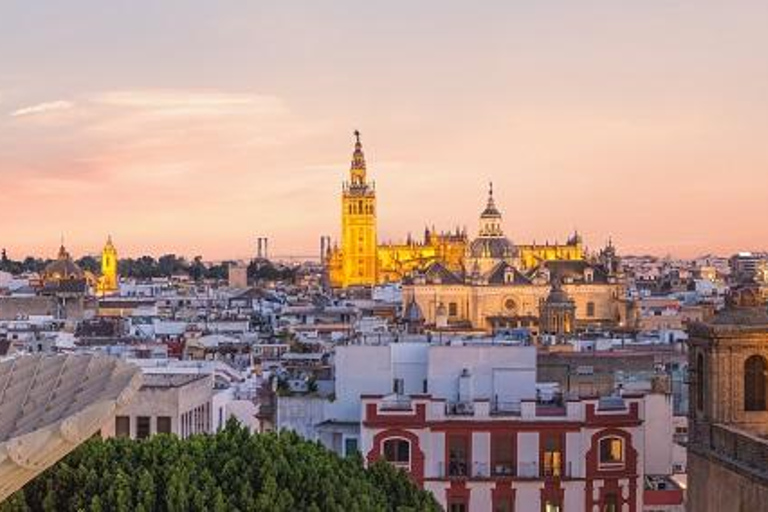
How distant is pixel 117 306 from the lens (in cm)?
14700

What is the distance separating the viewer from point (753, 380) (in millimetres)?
31312

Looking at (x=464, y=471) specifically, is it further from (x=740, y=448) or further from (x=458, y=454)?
(x=740, y=448)

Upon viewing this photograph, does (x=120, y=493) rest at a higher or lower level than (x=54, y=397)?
lower

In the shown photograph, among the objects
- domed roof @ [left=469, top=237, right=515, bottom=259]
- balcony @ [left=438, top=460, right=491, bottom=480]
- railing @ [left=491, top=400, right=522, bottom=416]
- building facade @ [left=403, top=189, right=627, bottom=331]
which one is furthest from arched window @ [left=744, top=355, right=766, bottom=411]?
domed roof @ [left=469, top=237, right=515, bottom=259]

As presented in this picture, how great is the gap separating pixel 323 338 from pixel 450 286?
228 feet

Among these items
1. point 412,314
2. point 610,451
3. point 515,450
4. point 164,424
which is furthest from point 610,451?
point 412,314

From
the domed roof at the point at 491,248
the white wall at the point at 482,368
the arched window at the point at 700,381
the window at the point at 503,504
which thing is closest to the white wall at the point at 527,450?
the window at the point at 503,504

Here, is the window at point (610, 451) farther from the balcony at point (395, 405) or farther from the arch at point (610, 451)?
the balcony at point (395, 405)

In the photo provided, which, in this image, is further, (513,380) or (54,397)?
(513,380)

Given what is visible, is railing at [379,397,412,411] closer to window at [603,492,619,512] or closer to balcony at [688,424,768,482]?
window at [603,492,619,512]

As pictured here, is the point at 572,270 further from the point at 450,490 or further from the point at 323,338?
the point at 450,490

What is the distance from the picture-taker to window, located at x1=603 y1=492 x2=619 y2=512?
34969mm

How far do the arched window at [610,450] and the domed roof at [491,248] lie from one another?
137m

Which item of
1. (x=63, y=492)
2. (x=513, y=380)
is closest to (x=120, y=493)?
(x=63, y=492)
